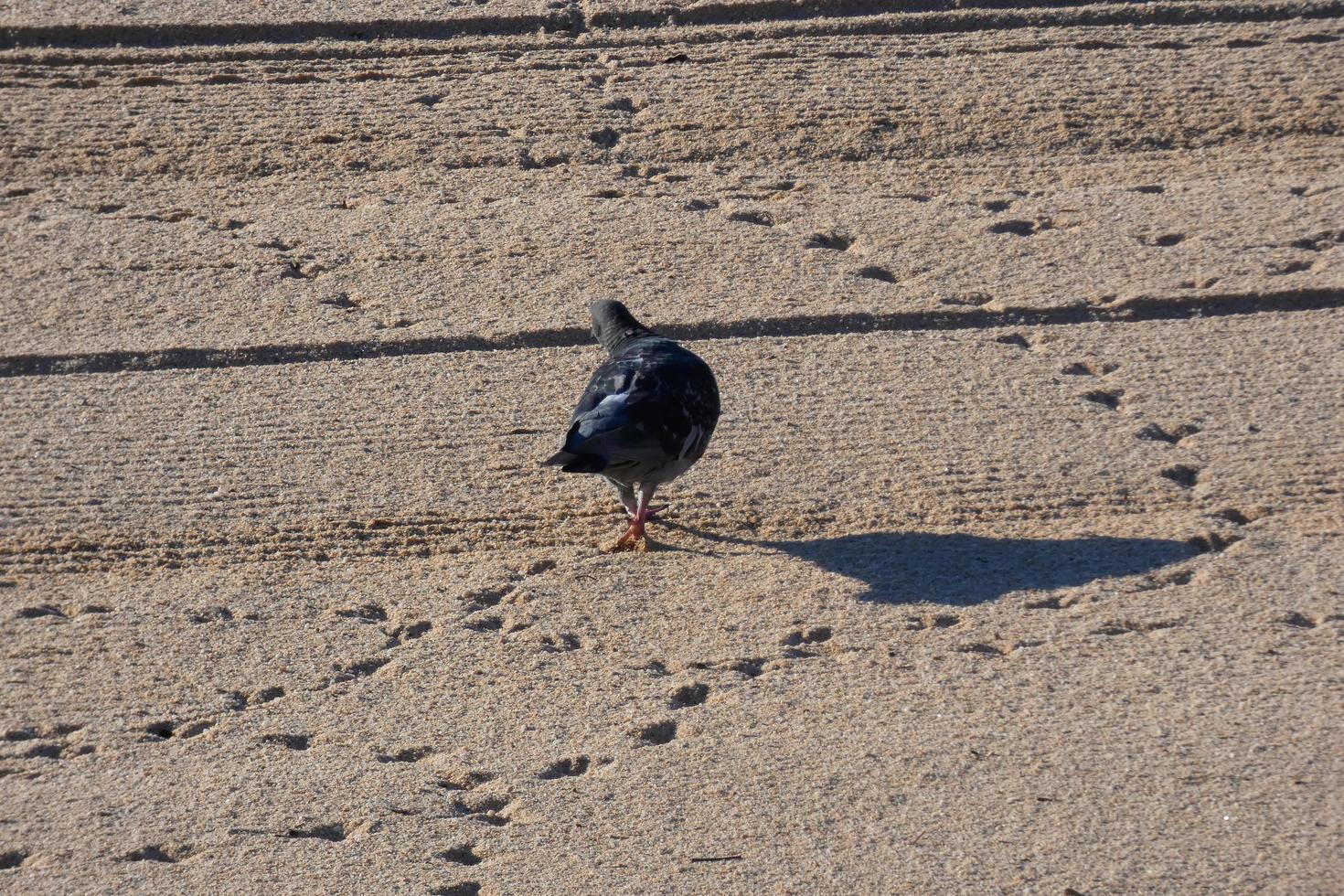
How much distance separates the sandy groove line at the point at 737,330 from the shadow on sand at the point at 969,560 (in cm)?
95

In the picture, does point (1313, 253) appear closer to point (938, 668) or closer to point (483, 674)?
point (938, 668)

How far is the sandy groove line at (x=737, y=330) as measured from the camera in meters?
4.56

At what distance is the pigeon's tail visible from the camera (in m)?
3.64

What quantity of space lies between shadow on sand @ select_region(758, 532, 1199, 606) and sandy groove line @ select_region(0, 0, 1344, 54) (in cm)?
257

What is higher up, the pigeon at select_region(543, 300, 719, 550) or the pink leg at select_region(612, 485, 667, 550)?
the pigeon at select_region(543, 300, 719, 550)

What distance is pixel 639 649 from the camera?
139 inches

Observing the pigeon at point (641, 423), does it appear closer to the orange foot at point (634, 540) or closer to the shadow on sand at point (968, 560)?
the orange foot at point (634, 540)

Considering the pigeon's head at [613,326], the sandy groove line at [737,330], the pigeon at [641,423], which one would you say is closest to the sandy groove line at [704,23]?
the sandy groove line at [737,330]

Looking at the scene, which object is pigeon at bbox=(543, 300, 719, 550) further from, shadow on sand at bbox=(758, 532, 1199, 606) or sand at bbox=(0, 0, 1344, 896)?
shadow on sand at bbox=(758, 532, 1199, 606)

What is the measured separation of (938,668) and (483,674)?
0.94 metres

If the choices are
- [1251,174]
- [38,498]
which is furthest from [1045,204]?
[38,498]

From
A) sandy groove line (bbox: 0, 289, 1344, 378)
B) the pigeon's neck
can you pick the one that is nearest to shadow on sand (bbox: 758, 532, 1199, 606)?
the pigeon's neck

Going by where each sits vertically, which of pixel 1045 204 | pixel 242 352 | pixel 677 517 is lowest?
pixel 677 517

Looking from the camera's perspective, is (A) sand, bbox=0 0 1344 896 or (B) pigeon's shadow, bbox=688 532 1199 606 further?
(B) pigeon's shadow, bbox=688 532 1199 606
